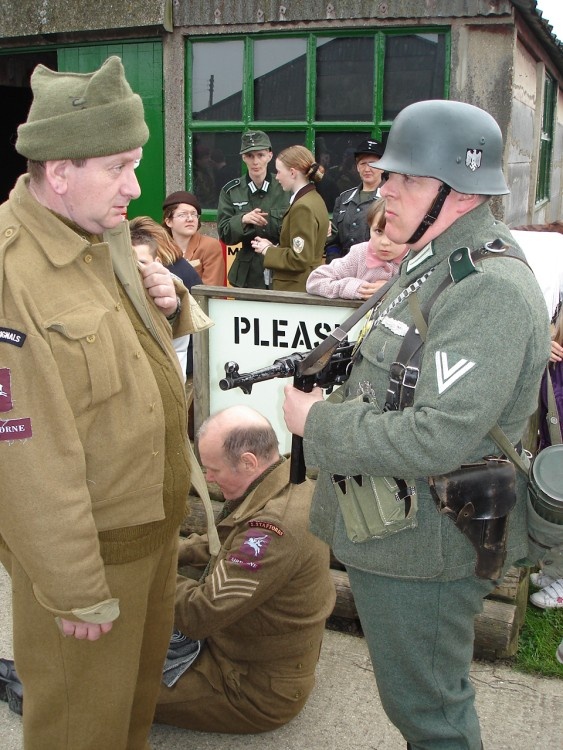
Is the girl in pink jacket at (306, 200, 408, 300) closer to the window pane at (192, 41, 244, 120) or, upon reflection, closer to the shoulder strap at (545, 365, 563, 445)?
the shoulder strap at (545, 365, 563, 445)

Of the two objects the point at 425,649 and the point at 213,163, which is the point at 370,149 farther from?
the point at 425,649

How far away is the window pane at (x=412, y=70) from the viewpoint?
5.97 metres

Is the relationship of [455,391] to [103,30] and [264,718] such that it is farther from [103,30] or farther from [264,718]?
[103,30]

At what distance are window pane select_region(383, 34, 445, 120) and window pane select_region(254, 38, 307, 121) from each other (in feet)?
2.20

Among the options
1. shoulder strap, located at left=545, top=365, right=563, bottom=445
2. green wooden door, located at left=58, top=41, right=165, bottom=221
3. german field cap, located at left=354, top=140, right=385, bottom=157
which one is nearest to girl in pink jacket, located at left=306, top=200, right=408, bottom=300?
shoulder strap, located at left=545, top=365, right=563, bottom=445

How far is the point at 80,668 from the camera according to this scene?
2229mm

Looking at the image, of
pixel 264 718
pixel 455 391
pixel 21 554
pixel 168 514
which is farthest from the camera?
pixel 264 718

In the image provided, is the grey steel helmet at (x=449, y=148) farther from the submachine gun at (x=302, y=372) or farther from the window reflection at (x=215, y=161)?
the window reflection at (x=215, y=161)

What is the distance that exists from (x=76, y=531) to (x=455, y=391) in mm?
944

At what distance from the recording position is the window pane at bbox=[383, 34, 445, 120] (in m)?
5.97

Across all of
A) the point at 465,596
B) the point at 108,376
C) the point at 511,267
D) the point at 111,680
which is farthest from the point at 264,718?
the point at 511,267

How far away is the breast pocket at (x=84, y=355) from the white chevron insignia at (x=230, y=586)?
1071mm

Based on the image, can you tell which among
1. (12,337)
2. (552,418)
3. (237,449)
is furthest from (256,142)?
(12,337)

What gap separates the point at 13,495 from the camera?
197 cm
